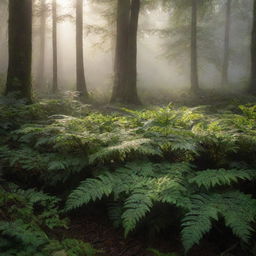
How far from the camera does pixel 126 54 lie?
11633mm

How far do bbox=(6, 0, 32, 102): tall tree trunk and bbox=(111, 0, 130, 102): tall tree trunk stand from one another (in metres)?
4.91

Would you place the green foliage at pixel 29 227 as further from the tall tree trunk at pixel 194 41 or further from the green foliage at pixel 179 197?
the tall tree trunk at pixel 194 41

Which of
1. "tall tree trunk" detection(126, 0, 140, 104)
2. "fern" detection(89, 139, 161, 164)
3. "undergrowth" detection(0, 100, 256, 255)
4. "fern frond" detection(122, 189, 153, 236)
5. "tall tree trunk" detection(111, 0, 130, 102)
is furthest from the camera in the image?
"tall tree trunk" detection(111, 0, 130, 102)

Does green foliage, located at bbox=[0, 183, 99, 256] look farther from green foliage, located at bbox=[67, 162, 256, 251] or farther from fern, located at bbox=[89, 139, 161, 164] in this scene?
fern, located at bbox=[89, 139, 161, 164]

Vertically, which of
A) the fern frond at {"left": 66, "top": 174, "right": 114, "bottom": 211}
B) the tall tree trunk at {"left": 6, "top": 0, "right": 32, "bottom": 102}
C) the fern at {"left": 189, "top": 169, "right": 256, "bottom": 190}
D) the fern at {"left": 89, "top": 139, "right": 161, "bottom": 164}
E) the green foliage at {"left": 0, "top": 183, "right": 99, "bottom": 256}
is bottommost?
the green foliage at {"left": 0, "top": 183, "right": 99, "bottom": 256}

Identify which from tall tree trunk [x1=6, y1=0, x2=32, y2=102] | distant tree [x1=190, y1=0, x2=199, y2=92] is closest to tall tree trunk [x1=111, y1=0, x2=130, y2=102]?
tall tree trunk [x1=6, y1=0, x2=32, y2=102]

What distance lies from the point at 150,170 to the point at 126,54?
930 centimetres

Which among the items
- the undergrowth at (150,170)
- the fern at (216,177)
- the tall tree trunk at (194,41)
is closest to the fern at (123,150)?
the undergrowth at (150,170)

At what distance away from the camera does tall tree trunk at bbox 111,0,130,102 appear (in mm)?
11648

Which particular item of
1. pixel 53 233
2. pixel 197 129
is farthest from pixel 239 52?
pixel 53 233

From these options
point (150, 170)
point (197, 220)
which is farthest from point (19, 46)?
point (197, 220)

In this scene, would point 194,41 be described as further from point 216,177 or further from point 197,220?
point 197,220

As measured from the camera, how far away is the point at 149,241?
2826mm

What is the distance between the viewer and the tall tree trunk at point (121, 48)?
11.6m
